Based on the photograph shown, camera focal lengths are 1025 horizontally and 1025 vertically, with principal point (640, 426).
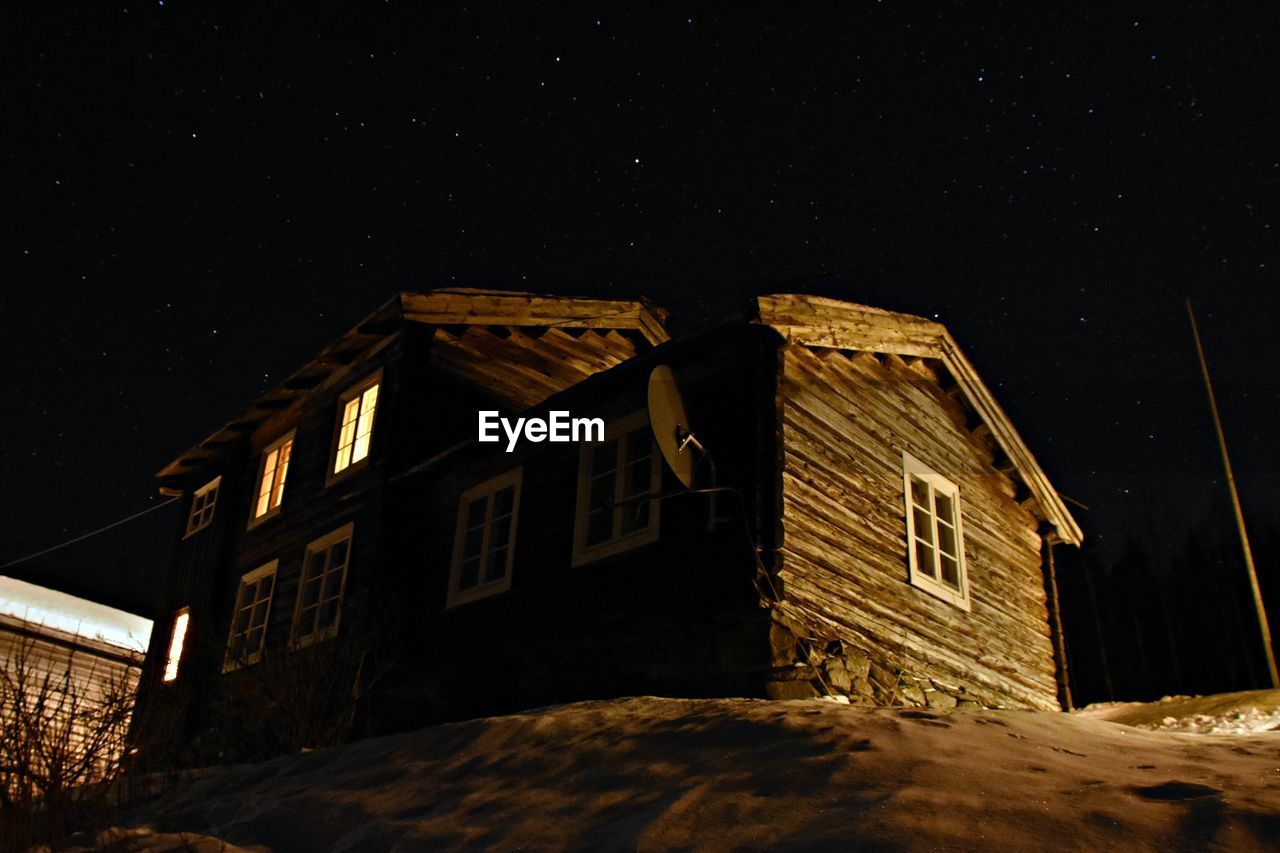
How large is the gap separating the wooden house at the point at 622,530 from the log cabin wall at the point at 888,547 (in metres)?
0.05

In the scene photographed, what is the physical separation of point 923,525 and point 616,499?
173 inches

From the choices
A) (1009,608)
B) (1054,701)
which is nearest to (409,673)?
(1009,608)

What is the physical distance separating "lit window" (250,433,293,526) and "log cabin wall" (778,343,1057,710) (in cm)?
1166

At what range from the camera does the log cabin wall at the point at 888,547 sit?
462 inches

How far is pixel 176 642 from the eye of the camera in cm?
2089

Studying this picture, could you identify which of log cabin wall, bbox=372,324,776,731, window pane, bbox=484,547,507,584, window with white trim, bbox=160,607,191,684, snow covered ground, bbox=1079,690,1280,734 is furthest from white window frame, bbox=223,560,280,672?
snow covered ground, bbox=1079,690,1280,734

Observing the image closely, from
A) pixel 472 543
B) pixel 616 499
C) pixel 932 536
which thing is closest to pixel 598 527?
pixel 616 499

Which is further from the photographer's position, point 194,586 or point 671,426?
point 194,586

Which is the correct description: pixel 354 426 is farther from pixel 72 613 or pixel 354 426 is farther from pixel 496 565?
pixel 72 613

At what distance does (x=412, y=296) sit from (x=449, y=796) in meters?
12.0

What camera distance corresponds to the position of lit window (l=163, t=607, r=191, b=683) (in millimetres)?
20453

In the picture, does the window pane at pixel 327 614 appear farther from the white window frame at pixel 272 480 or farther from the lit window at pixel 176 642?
the lit window at pixel 176 642

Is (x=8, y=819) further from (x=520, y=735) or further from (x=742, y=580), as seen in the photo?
(x=742, y=580)

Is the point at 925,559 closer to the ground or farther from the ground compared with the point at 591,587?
farther from the ground
